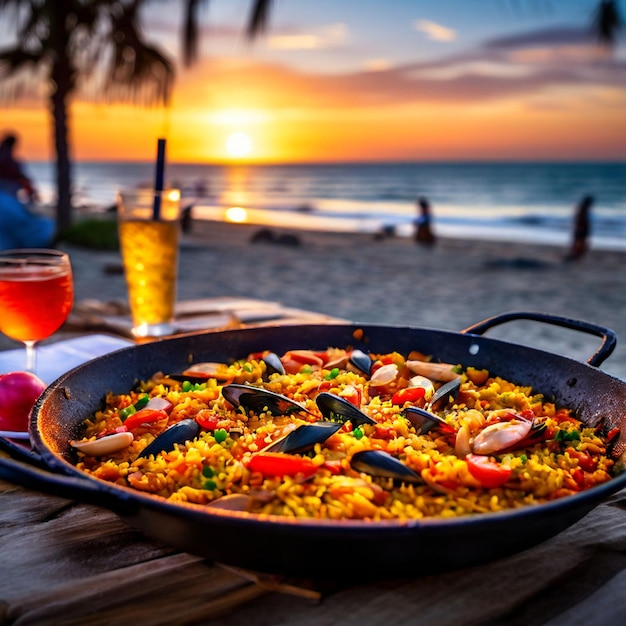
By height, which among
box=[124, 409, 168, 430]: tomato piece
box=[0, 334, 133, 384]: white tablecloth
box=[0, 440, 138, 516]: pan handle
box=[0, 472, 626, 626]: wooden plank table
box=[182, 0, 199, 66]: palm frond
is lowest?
box=[0, 472, 626, 626]: wooden plank table

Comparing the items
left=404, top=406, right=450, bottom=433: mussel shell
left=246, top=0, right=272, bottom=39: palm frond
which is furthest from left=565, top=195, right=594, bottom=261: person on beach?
left=404, top=406, right=450, bottom=433: mussel shell

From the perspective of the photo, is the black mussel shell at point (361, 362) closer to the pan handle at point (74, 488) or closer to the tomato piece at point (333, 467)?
the tomato piece at point (333, 467)

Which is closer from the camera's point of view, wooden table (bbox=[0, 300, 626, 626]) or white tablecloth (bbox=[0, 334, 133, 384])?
wooden table (bbox=[0, 300, 626, 626])

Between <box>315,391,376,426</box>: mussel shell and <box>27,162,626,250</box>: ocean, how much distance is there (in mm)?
9891

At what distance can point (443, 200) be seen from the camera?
4144cm

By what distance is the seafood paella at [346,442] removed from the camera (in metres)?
1.27

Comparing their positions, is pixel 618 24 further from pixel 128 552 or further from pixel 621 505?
pixel 128 552

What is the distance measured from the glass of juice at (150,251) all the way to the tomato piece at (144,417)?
1.22 m

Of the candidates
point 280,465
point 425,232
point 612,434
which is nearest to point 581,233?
point 425,232

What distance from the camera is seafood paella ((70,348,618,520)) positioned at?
4.15 feet

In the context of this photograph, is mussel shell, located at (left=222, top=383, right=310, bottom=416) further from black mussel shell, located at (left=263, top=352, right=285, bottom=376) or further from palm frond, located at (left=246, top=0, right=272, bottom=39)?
palm frond, located at (left=246, top=0, right=272, bottom=39)

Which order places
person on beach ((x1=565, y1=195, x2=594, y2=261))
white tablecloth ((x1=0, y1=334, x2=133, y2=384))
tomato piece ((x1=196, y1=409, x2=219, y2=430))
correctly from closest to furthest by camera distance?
tomato piece ((x1=196, y1=409, x2=219, y2=430))
white tablecloth ((x1=0, y1=334, x2=133, y2=384))
person on beach ((x1=565, y1=195, x2=594, y2=261))

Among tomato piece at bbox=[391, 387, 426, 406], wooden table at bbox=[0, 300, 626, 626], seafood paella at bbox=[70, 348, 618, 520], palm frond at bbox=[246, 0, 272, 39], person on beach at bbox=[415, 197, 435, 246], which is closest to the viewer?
wooden table at bbox=[0, 300, 626, 626]

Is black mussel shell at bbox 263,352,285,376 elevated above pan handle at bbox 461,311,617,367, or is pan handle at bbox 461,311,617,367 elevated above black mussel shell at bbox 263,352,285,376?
pan handle at bbox 461,311,617,367
